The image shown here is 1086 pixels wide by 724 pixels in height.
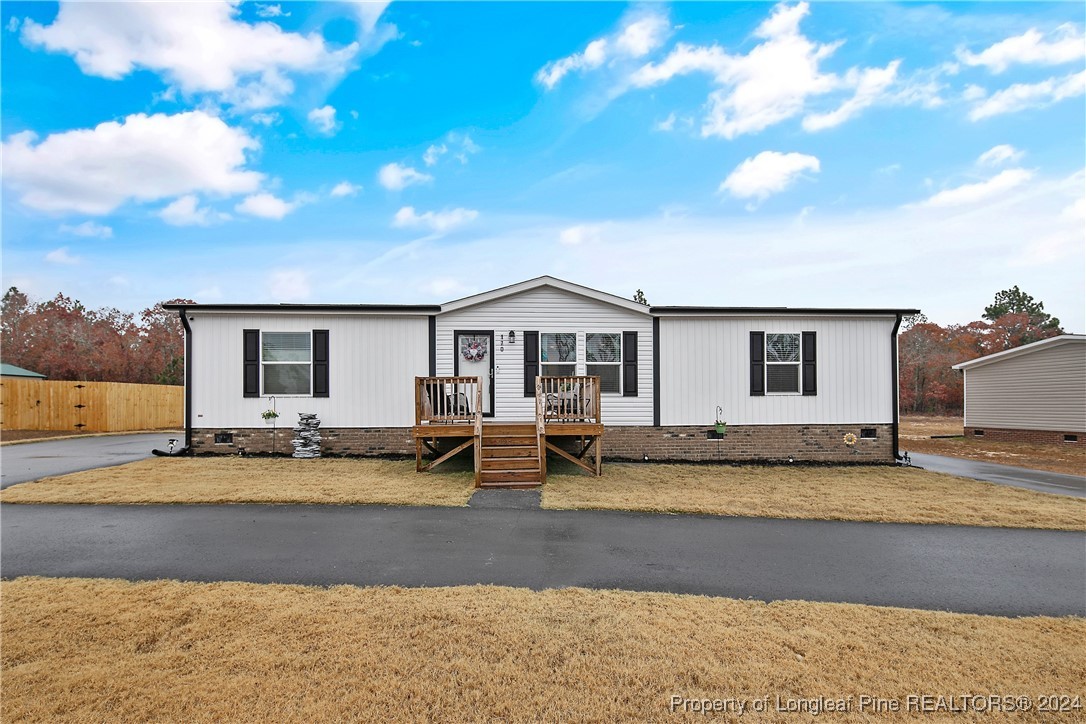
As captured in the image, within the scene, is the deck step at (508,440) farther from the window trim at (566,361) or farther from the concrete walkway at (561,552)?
the concrete walkway at (561,552)

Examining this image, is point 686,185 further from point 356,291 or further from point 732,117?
point 356,291

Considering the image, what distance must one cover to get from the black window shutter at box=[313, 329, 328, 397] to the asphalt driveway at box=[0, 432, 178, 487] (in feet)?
14.4

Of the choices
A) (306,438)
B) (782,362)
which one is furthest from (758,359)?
(306,438)

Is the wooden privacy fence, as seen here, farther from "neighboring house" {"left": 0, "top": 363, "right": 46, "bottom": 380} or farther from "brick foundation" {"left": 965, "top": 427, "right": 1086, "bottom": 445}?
"brick foundation" {"left": 965, "top": 427, "right": 1086, "bottom": 445}

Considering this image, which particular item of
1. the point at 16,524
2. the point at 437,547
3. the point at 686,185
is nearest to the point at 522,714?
the point at 437,547

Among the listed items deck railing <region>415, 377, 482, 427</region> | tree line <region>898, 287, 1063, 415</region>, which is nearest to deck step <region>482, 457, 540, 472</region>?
deck railing <region>415, 377, 482, 427</region>

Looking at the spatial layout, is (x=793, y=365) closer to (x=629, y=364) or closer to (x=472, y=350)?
(x=629, y=364)

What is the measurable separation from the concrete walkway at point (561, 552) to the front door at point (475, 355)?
4.81m

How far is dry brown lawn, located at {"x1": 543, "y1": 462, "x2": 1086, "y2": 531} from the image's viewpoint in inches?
281

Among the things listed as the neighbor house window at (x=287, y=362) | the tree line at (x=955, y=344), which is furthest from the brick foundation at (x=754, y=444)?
the tree line at (x=955, y=344)

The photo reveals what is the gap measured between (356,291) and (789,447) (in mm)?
18196

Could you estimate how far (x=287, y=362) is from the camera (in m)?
11.6

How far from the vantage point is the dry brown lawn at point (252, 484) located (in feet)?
24.9

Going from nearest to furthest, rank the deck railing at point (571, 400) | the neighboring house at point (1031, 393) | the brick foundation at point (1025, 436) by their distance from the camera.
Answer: the deck railing at point (571, 400)
the neighboring house at point (1031, 393)
the brick foundation at point (1025, 436)
